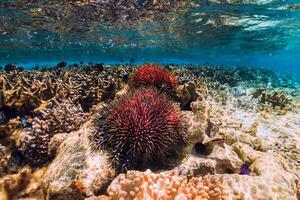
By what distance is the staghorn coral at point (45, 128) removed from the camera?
6.13m

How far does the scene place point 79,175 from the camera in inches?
171

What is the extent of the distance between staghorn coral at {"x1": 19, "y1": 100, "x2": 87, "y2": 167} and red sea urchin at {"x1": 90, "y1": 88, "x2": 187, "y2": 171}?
183 cm

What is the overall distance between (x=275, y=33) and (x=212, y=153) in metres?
32.0

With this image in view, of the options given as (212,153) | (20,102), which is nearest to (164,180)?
(212,153)

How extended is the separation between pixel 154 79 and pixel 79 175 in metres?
3.13

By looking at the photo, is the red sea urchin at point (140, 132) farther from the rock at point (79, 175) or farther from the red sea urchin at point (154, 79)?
the red sea urchin at point (154, 79)

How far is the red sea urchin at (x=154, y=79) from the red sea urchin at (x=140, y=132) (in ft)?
5.31

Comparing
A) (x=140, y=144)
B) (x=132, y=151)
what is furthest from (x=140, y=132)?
(x=132, y=151)

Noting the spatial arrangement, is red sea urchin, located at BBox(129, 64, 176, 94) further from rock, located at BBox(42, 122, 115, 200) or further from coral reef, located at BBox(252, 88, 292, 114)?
coral reef, located at BBox(252, 88, 292, 114)

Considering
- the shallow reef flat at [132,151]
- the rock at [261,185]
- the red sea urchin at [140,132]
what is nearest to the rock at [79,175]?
the shallow reef flat at [132,151]

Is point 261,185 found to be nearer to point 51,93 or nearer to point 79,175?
point 79,175

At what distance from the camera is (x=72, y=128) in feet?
21.4

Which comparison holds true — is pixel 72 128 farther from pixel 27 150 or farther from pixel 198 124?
pixel 198 124

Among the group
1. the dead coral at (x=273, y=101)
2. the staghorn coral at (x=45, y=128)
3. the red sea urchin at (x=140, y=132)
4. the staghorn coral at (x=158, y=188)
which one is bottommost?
the dead coral at (x=273, y=101)
